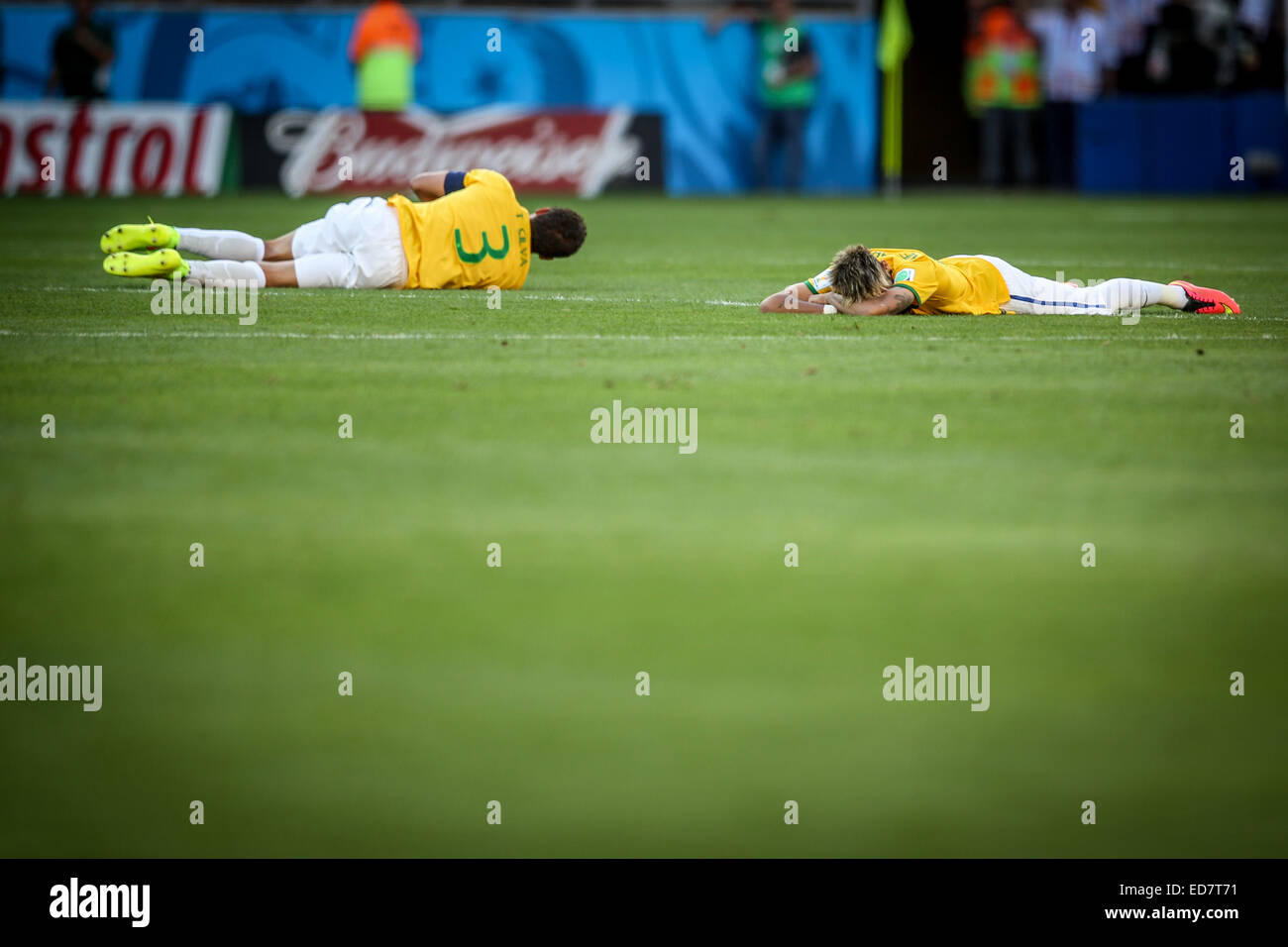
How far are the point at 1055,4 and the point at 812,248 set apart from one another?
1607 cm

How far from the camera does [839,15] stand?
99.0 ft

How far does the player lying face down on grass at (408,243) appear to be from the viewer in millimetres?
10773

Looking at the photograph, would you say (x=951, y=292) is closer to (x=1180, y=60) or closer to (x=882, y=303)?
(x=882, y=303)

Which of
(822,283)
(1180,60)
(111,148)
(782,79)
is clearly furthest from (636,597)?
(1180,60)

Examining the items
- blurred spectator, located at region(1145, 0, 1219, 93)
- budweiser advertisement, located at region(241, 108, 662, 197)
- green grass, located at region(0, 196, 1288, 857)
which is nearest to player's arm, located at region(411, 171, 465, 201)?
green grass, located at region(0, 196, 1288, 857)

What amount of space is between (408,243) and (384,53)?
16.2 meters

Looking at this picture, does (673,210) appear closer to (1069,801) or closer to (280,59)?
(280,59)

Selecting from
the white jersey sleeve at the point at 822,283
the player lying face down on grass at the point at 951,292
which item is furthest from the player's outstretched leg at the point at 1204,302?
the white jersey sleeve at the point at 822,283

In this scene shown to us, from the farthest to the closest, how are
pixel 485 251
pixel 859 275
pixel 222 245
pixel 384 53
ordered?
pixel 384 53
pixel 485 251
pixel 222 245
pixel 859 275

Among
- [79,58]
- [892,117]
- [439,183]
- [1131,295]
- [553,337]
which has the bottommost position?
[553,337]

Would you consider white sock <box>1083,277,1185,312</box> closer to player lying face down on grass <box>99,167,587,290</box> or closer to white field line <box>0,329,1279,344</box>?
white field line <box>0,329,1279,344</box>

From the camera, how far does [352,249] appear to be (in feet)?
36.3

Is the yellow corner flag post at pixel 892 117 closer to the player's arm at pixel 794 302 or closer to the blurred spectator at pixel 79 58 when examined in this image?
the blurred spectator at pixel 79 58
